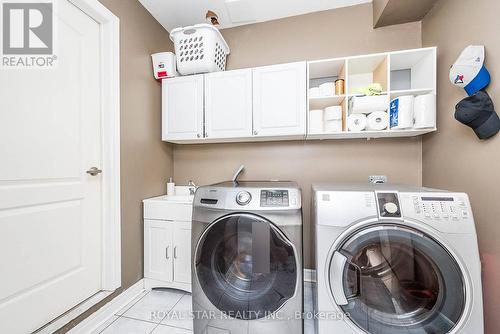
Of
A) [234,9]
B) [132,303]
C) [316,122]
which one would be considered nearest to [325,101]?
[316,122]

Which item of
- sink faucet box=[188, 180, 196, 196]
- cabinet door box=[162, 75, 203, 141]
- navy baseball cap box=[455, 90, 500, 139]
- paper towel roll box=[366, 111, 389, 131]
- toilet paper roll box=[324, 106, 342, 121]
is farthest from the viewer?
sink faucet box=[188, 180, 196, 196]

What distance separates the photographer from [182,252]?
1.69 metres

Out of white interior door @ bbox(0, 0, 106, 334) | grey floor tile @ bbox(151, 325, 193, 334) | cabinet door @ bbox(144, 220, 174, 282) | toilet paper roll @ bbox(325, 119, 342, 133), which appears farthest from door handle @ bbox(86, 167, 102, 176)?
toilet paper roll @ bbox(325, 119, 342, 133)

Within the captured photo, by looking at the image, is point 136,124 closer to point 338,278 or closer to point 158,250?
point 158,250

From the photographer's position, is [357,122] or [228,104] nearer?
[357,122]

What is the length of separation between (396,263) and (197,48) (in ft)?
6.84

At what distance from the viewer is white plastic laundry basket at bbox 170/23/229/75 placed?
1.76 m

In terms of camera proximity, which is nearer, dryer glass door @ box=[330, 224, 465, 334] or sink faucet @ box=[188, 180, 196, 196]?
dryer glass door @ box=[330, 224, 465, 334]

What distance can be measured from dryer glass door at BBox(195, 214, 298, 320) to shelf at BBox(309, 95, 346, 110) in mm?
1141

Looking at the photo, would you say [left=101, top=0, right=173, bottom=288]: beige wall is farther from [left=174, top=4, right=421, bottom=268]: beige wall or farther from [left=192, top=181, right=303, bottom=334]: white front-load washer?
[left=192, top=181, right=303, bottom=334]: white front-load washer

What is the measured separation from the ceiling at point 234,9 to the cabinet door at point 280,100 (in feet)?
2.12

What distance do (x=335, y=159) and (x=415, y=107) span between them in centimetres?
69

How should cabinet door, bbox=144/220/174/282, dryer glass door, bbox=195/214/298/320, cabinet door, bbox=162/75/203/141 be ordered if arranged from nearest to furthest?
dryer glass door, bbox=195/214/298/320
cabinet door, bbox=144/220/174/282
cabinet door, bbox=162/75/203/141

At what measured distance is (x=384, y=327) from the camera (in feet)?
3.24
